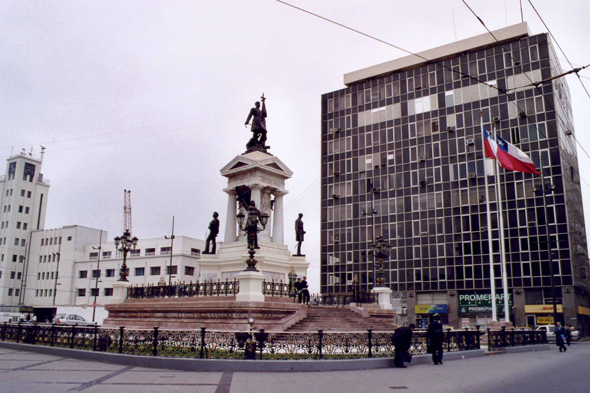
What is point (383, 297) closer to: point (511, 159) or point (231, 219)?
point (231, 219)

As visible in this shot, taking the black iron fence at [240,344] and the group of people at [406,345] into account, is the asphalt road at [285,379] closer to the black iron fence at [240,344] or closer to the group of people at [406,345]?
the group of people at [406,345]

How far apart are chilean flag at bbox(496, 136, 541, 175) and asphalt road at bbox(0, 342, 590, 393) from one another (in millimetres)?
16273

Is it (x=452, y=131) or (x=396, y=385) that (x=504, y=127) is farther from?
(x=396, y=385)

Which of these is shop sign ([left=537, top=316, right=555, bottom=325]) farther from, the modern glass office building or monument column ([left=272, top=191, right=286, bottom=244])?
monument column ([left=272, top=191, right=286, bottom=244])

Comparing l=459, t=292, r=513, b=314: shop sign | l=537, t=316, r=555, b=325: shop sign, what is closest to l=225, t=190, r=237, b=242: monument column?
l=459, t=292, r=513, b=314: shop sign

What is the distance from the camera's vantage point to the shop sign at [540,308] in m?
51.3

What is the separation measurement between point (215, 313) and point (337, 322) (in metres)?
5.79

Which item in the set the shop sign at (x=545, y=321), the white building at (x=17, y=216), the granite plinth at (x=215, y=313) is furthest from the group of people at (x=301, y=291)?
the white building at (x=17, y=216)

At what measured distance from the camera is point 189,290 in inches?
999

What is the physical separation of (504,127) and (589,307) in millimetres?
24672

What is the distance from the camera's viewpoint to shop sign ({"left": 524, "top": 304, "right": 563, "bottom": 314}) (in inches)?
2020

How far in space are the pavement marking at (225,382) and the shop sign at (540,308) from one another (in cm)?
4693

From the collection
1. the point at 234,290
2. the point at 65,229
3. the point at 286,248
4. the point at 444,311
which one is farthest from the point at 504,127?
the point at 65,229

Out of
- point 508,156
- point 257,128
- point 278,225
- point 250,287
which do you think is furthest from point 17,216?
point 508,156
